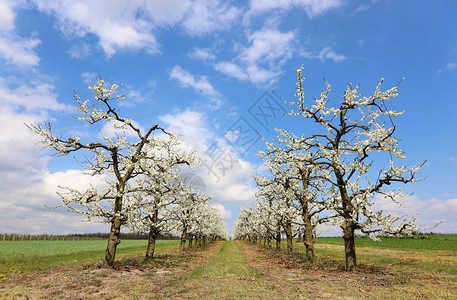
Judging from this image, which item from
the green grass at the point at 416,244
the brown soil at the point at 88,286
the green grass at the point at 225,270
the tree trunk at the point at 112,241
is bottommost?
the green grass at the point at 416,244

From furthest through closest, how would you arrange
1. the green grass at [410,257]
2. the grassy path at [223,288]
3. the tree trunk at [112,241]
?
the green grass at [410,257], the tree trunk at [112,241], the grassy path at [223,288]

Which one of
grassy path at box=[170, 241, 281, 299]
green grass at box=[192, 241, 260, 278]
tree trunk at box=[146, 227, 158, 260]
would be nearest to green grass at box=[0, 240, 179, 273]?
tree trunk at box=[146, 227, 158, 260]

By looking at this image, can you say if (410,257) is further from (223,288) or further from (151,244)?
(223,288)

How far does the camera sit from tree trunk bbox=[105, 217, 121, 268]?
17922mm

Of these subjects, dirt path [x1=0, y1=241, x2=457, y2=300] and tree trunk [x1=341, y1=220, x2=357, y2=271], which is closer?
dirt path [x1=0, y1=241, x2=457, y2=300]

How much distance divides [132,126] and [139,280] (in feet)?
36.8

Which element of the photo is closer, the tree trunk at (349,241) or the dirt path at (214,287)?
the dirt path at (214,287)

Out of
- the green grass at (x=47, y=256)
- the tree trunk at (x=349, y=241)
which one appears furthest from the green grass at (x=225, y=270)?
the green grass at (x=47, y=256)

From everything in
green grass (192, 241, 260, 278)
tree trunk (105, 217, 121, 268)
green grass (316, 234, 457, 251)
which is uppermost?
tree trunk (105, 217, 121, 268)

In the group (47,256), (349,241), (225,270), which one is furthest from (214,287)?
(47,256)

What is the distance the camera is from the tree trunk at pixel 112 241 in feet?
58.8

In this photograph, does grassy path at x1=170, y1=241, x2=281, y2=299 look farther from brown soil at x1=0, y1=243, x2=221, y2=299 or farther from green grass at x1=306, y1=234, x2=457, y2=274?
green grass at x1=306, y1=234, x2=457, y2=274

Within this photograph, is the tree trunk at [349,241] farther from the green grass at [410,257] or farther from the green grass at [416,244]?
the green grass at [416,244]

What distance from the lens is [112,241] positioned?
60.1 ft
